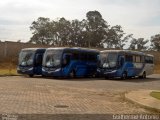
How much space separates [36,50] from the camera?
40031 mm

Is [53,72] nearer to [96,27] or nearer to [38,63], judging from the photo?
[38,63]

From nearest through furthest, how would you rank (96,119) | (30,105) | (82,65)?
(96,119), (30,105), (82,65)

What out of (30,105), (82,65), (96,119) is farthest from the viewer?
(82,65)

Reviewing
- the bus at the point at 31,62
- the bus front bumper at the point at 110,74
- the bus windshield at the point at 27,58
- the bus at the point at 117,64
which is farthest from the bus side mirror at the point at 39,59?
the bus front bumper at the point at 110,74

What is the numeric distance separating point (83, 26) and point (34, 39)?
12126 millimetres

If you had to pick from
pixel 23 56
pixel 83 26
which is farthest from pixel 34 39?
pixel 23 56

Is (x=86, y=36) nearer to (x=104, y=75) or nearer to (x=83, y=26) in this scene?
(x=83, y=26)

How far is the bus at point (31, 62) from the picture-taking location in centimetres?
3971

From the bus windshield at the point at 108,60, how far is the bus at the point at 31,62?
595cm

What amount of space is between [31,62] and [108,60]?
23.6 feet

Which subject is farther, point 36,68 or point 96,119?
point 36,68

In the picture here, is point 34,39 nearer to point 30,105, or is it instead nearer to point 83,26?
point 83,26

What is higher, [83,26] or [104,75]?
[83,26]

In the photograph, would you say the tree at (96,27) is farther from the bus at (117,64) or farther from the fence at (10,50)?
the bus at (117,64)
